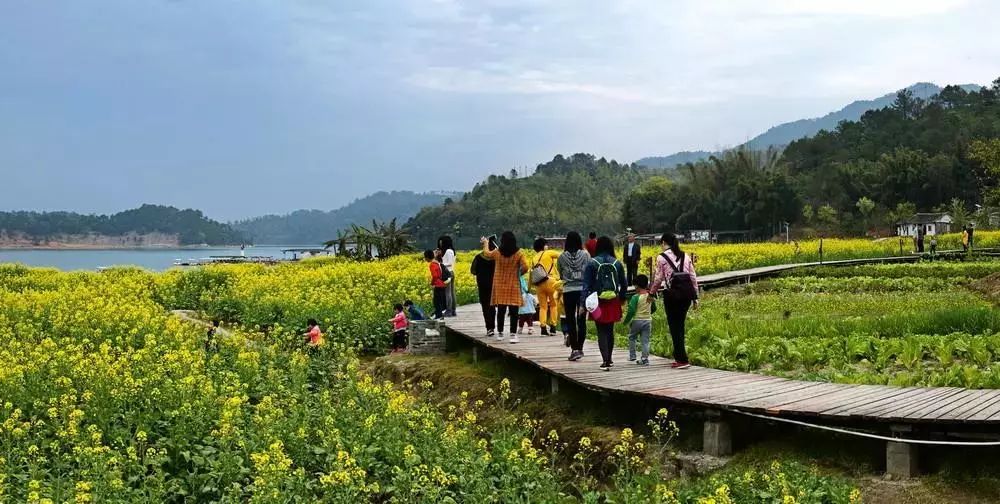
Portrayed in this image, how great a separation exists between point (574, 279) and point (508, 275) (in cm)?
173

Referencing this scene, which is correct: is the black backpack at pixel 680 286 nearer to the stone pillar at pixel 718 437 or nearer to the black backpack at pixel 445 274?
the stone pillar at pixel 718 437

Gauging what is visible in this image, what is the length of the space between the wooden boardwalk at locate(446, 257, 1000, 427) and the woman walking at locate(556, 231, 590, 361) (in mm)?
269

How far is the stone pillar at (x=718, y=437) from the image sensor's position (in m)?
8.76

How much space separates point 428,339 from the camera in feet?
55.4

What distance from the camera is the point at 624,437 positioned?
322 inches

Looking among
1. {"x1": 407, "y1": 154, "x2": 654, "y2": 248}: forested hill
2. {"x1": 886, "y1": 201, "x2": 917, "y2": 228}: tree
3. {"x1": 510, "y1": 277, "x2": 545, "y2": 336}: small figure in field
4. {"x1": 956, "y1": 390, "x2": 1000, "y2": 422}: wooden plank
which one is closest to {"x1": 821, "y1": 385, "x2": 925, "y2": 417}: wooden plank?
{"x1": 956, "y1": 390, "x2": 1000, "y2": 422}: wooden plank

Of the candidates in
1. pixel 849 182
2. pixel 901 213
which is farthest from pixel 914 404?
pixel 849 182

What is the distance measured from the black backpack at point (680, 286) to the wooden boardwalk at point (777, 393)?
3.09ft

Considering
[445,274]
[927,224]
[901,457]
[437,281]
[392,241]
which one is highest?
[927,224]

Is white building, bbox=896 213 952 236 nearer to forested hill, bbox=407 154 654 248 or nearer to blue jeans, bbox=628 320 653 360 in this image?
forested hill, bbox=407 154 654 248

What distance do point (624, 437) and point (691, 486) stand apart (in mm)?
726

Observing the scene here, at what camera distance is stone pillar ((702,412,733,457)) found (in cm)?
876

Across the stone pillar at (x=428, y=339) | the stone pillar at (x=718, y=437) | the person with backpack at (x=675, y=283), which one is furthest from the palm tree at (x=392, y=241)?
the stone pillar at (x=718, y=437)

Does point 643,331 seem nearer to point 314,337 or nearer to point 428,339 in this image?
point 428,339
